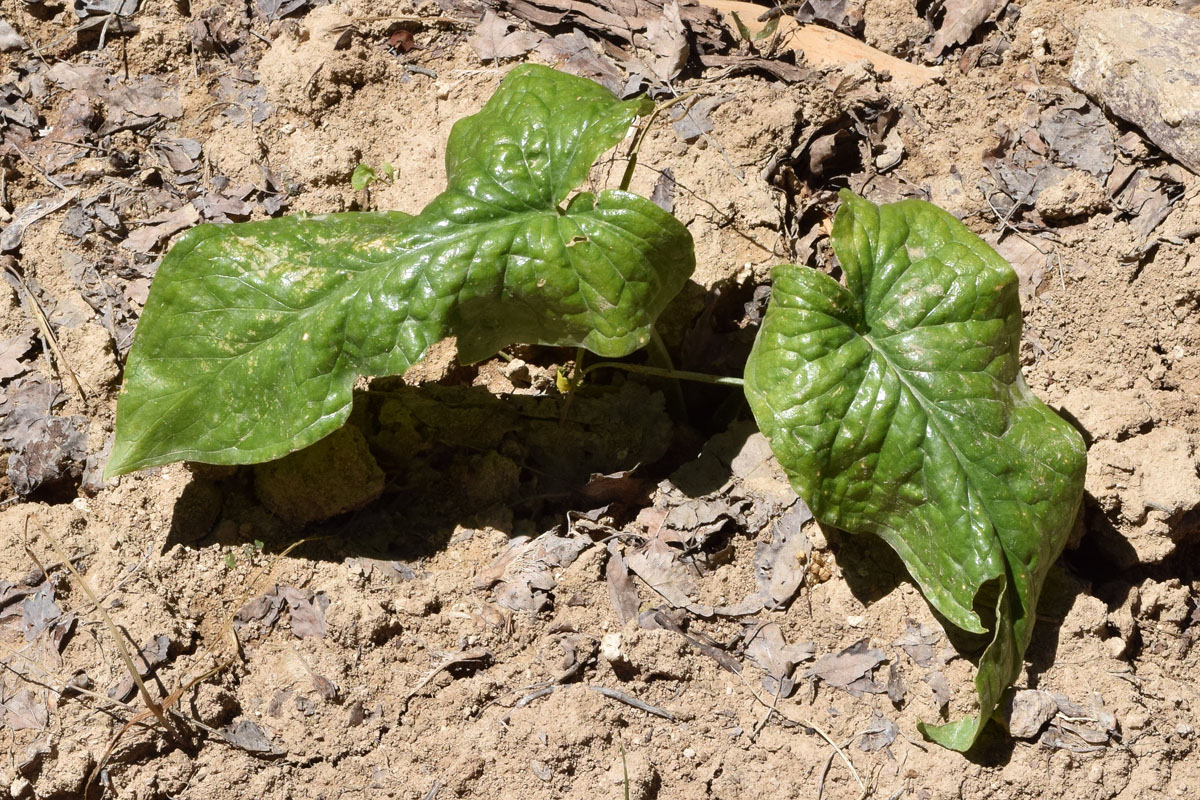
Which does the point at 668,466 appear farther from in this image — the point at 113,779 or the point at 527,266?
the point at 113,779

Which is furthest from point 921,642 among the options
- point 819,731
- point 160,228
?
point 160,228

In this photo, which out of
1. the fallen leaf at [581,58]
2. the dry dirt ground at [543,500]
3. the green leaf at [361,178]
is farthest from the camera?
the fallen leaf at [581,58]

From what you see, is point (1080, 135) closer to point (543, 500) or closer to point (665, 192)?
point (665, 192)

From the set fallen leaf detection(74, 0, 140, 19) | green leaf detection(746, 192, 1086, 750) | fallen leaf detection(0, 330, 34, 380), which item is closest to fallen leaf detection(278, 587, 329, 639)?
fallen leaf detection(0, 330, 34, 380)

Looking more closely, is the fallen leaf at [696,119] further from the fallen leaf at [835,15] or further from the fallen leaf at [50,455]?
the fallen leaf at [50,455]

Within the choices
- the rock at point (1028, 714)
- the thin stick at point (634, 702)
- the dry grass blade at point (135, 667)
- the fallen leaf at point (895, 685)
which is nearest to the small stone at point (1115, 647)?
the rock at point (1028, 714)

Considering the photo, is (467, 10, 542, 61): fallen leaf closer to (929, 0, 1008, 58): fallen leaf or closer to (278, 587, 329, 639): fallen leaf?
(929, 0, 1008, 58): fallen leaf
